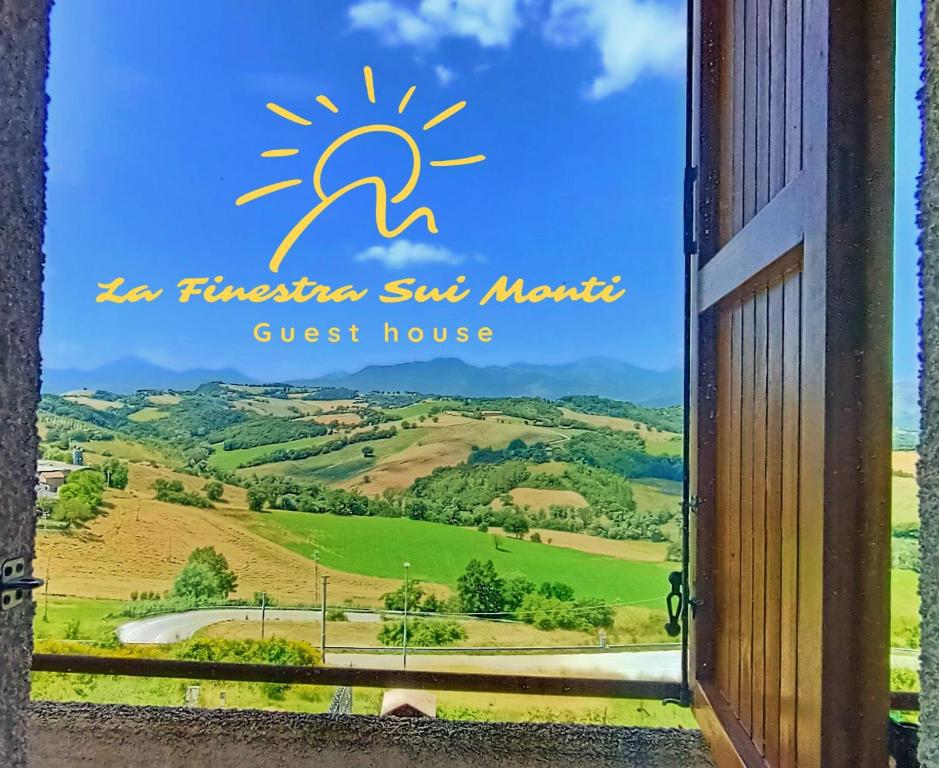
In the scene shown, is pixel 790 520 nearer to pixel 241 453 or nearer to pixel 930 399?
pixel 930 399

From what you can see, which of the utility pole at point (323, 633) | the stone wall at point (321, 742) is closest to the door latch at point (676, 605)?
the stone wall at point (321, 742)

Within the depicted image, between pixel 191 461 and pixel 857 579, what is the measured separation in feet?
4.30

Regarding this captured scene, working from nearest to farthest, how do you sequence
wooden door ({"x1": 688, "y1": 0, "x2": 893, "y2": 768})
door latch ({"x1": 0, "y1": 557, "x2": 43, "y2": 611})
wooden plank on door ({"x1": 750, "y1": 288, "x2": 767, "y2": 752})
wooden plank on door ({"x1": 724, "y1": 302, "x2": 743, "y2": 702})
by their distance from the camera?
wooden door ({"x1": 688, "y1": 0, "x2": 893, "y2": 768}) < door latch ({"x1": 0, "y1": 557, "x2": 43, "y2": 611}) < wooden plank on door ({"x1": 750, "y1": 288, "x2": 767, "y2": 752}) < wooden plank on door ({"x1": 724, "y1": 302, "x2": 743, "y2": 702})

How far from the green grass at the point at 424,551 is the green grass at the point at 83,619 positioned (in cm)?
38

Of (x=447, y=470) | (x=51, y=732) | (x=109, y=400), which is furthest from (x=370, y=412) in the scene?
(x=51, y=732)

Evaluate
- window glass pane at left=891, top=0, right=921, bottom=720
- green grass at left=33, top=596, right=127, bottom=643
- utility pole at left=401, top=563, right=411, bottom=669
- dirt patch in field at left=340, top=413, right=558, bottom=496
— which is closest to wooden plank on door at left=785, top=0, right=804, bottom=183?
window glass pane at left=891, top=0, right=921, bottom=720

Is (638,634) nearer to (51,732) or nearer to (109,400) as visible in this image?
(51,732)

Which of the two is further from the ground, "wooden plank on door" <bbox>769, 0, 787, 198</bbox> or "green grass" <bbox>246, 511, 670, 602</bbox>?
"wooden plank on door" <bbox>769, 0, 787, 198</bbox>

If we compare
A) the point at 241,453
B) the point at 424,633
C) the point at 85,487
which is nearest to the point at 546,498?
the point at 424,633

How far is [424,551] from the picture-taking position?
125cm

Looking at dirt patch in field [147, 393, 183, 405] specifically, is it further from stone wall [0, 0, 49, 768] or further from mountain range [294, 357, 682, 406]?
stone wall [0, 0, 49, 768]

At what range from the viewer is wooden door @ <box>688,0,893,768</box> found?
47 centimetres

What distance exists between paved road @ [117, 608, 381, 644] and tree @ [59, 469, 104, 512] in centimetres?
29

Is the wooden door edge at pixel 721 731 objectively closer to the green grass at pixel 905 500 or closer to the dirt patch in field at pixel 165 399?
the green grass at pixel 905 500
